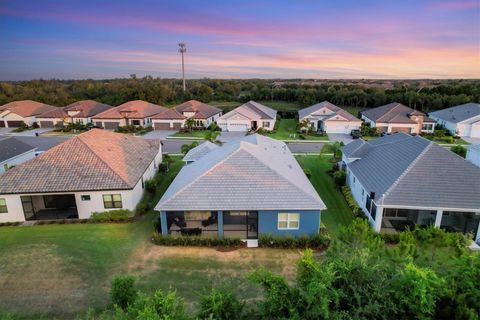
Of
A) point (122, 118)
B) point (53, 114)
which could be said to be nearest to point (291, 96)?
point (122, 118)

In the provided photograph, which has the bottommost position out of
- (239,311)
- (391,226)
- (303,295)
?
(391,226)

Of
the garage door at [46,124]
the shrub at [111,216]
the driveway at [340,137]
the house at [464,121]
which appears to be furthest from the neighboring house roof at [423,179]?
the garage door at [46,124]

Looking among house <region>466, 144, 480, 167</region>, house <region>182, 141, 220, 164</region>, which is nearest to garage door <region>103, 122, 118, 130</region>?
house <region>182, 141, 220, 164</region>

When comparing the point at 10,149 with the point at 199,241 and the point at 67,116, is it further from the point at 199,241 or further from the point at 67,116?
the point at 67,116

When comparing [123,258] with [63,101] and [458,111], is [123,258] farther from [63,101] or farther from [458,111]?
[63,101]

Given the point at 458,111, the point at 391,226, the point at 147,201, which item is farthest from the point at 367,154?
the point at 458,111

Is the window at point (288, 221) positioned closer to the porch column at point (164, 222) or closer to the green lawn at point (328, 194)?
the green lawn at point (328, 194)

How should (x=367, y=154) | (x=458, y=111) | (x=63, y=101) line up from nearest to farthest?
(x=367, y=154), (x=458, y=111), (x=63, y=101)
